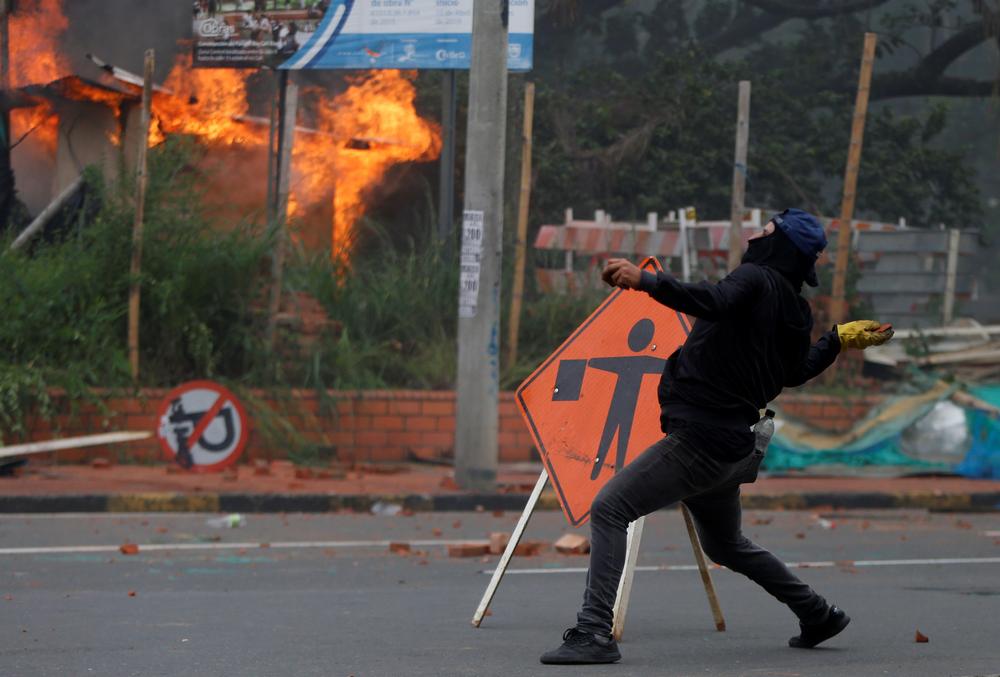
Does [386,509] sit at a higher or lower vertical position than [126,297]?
lower

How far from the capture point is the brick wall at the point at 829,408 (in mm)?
14578

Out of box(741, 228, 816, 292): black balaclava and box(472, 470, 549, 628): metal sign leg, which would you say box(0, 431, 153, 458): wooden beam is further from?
box(741, 228, 816, 292): black balaclava

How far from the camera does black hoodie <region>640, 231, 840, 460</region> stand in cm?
552

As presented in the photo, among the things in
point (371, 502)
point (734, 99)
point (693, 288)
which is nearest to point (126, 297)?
point (371, 502)

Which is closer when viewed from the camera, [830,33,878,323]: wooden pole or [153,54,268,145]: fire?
[830,33,878,323]: wooden pole

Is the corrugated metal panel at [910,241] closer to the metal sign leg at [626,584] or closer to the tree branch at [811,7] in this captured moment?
the tree branch at [811,7]

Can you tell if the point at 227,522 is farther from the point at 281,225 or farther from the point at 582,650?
the point at 582,650

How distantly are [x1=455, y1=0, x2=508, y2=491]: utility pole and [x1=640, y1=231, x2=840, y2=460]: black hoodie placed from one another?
6433mm

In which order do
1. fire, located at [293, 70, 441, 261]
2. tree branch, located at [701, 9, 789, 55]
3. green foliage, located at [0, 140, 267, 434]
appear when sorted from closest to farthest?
green foliage, located at [0, 140, 267, 434]
fire, located at [293, 70, 441, 261]
tree branch, located at [701, 9, 789, 55]

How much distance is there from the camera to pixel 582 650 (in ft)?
18.4

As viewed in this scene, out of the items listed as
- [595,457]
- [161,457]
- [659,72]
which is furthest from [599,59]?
A: [595,457]

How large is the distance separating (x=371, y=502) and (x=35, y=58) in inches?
336

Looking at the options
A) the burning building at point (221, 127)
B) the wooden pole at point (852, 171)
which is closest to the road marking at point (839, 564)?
the wooden pole at point (852, 171)

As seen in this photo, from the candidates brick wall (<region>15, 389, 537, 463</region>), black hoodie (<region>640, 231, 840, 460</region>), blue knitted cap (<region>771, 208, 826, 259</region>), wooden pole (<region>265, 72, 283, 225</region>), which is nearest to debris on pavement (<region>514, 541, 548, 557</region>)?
black hoodie (<region>640, 231, 840, 460</region>)
